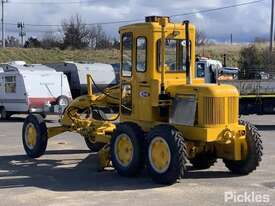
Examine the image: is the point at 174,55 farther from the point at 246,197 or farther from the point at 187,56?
the point at 246,197

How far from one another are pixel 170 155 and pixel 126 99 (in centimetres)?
A: 234

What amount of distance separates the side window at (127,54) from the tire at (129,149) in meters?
1.15

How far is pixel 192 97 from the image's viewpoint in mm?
11391

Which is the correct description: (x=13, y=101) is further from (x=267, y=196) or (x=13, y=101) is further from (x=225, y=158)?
(x=267, y=196)

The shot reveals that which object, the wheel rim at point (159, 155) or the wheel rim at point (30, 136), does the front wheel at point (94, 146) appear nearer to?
the wheel rim at point (30, 136)

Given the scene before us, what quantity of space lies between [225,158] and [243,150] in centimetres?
37

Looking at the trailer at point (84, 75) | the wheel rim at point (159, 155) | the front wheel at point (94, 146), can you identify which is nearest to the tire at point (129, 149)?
the wheel rim at point (159, 155)

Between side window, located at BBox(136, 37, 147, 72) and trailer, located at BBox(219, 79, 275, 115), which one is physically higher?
side window, located at BBox(136, 37, 147, 72)

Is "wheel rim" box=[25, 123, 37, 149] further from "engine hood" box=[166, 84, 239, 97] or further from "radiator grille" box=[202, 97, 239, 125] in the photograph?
"radiator grille" box=[202, 97, 239, 125]

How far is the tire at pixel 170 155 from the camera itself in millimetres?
10797

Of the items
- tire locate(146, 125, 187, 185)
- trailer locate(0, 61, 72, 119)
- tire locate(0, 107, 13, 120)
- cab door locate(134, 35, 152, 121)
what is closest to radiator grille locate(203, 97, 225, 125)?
tire locate(146, 125, 187, 185)

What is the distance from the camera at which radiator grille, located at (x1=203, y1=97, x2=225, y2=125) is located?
36.8 feet

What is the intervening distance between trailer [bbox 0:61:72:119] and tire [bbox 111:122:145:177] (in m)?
14.7

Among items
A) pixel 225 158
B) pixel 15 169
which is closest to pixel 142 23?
pixel 225 158
